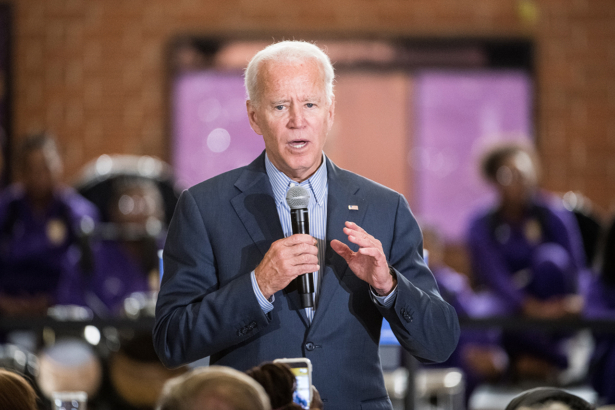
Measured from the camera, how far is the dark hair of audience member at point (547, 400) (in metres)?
1.28

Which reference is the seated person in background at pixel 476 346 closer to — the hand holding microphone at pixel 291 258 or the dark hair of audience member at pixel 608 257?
the dark hair of audience member at pixel 608 257

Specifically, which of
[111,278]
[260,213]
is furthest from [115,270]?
[260,213]

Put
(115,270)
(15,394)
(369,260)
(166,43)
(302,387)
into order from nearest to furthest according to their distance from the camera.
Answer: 1. (15,394)
2. (302,387)
3. (369,260)
4. (115,270)
5. (166,43)

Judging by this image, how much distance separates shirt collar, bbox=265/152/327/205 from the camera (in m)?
1.63

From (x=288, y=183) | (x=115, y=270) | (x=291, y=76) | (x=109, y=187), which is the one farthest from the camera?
(x=109, y=187)

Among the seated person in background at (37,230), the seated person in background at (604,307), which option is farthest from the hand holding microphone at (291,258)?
the seated person in background at (37,230)

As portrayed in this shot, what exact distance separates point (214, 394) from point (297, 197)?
553mm

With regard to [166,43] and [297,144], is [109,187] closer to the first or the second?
[166,43]

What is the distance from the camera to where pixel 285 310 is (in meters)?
1.57

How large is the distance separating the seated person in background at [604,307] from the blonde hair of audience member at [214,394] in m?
2.77

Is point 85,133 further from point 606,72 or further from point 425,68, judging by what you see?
point 606,72

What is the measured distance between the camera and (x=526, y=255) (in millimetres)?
4195

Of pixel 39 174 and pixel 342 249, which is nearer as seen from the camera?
pixel 342 249

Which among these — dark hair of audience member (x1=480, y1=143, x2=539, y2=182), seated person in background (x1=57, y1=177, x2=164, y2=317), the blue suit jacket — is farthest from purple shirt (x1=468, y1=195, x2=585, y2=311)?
the blue suit jacket
